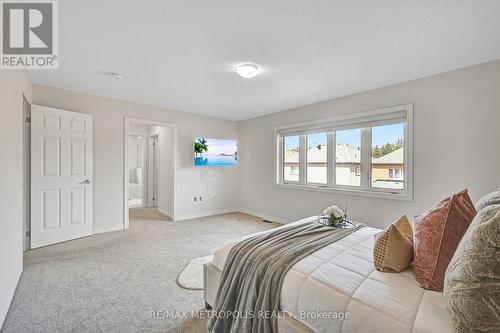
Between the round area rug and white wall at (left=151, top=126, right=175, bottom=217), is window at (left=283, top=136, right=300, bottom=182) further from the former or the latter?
the round area rug

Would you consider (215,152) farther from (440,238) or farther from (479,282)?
(479,282)

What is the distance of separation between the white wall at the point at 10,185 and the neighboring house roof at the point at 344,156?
4.10 meters

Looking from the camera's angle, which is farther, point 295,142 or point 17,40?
point 295,142

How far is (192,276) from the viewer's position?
244 cm

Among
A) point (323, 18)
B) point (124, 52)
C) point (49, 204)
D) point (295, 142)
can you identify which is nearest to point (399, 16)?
point (323, 18)

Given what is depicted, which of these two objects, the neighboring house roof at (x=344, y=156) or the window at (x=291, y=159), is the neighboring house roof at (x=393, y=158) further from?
the window at (x=291, y=159)

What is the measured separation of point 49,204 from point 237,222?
10.3 feet

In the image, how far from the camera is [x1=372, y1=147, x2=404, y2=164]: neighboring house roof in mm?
3184

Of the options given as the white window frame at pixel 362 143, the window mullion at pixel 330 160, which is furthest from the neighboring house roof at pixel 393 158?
the window mullion at pixel 330 160

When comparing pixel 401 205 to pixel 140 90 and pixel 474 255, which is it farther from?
pixel 140 90

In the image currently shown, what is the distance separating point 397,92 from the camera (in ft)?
10.2

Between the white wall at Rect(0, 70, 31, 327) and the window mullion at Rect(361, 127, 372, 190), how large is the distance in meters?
4.20

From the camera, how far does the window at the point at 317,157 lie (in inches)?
162

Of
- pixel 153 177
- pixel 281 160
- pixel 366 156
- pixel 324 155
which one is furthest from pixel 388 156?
pixel 153 177
